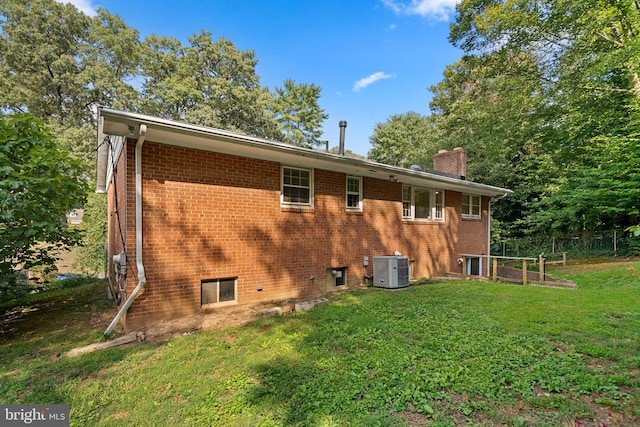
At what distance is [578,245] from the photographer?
55.7ft

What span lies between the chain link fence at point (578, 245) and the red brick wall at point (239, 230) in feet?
41.0

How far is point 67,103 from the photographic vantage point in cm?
2048

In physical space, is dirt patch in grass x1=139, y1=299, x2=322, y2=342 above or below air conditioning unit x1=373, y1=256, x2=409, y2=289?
below

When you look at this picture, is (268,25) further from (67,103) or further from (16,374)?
(67,103)

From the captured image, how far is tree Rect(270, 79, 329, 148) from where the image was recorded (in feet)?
99.2

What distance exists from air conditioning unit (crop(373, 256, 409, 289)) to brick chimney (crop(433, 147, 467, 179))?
6.81m

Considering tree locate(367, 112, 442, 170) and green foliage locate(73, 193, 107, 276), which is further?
tree locate(367, 112, 442, 170)

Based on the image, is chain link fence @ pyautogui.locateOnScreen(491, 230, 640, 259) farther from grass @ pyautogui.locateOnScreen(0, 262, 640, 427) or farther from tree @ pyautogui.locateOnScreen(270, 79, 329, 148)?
tree @ pyautogui.locateOnScreen(270, 79, 329, 148)

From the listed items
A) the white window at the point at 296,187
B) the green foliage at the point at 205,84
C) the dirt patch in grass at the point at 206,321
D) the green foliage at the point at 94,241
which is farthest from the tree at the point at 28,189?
the green foliage at the point at 205,84

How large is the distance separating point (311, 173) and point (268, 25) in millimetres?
9321

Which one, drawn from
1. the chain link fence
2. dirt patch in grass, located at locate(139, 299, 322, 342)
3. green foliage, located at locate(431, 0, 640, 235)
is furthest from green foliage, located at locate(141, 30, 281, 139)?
the chain link fence
